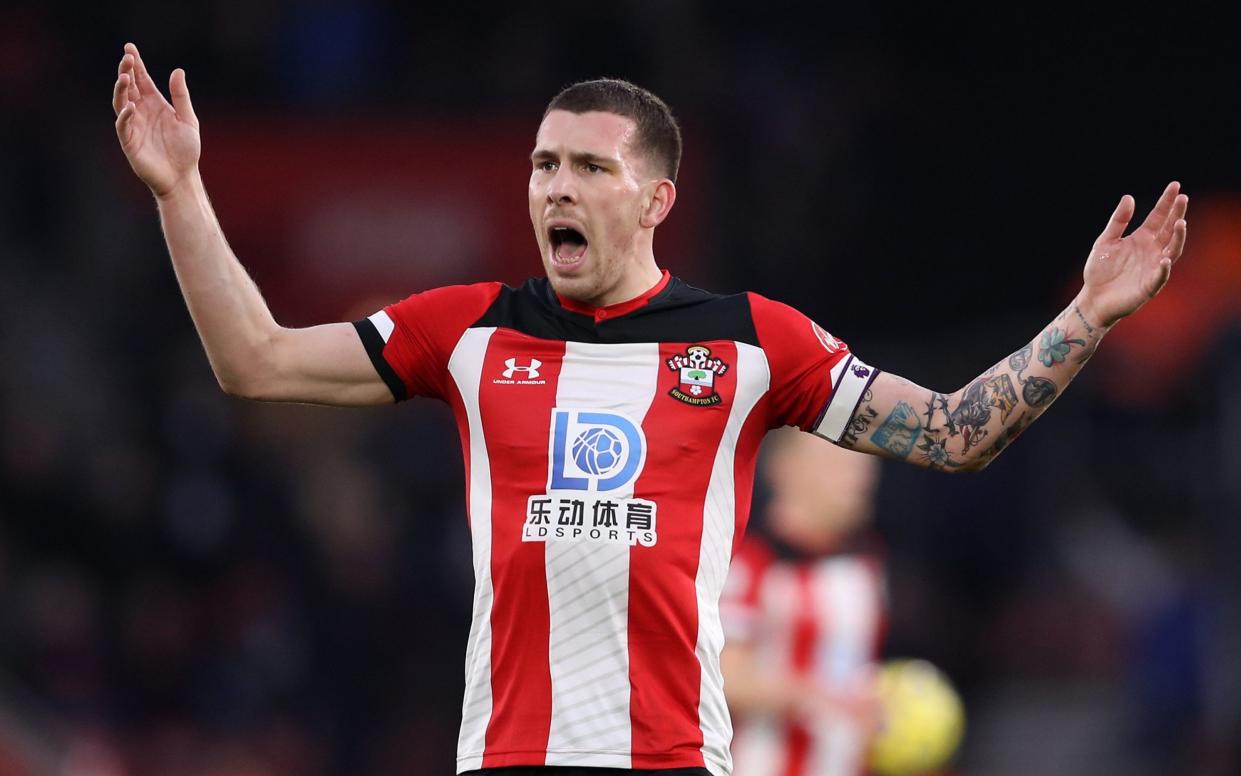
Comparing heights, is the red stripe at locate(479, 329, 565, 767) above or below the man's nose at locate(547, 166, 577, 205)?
below

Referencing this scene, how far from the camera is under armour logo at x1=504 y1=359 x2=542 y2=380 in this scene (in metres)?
4.20

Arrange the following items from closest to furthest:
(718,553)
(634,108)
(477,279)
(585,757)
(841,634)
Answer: (585,757) → (718,553) → (634,108) → (841,634) → (477,279)

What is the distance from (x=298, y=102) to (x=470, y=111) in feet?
3.94

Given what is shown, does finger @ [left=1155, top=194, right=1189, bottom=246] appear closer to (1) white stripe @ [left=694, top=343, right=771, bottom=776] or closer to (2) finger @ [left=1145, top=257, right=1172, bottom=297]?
(2) finger @ [left=1145, top=257, right=1172, bottom=297]

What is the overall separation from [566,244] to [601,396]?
1.29 ft

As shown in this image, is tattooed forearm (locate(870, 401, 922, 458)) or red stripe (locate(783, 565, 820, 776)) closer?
tattooed forearm (locate(870, 401, 922, 458))

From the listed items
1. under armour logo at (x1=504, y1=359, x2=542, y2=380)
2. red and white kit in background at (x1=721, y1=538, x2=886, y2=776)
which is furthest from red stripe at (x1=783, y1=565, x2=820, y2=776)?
under armour logo at (x1=504, y1=359, x2=542, y2=380)

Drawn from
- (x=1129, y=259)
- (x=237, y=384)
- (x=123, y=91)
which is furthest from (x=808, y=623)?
(x=123, y=91)

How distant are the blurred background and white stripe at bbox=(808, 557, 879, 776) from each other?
3040mm

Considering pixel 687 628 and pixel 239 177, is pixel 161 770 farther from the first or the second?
pixel 687 628

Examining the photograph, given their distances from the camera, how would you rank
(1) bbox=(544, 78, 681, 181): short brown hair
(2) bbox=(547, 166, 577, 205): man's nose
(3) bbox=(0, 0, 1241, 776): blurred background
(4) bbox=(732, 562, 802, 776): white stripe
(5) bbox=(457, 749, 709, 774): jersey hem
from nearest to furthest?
(5) bbox=(457, 749, 709, 774): jersey hem < (2) bbox=(547, 166, 577, 205): man's nose < (1) bbox=(544, 78, 681, 181): short brown hair < (4) bbox=(732, 562, 802, 776): white stripe < (3) bbox=(0, 0, 1241, 776): blurred background

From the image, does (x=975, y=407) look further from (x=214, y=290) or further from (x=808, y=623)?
(x=808, y=623)

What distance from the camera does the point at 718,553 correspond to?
416 cm

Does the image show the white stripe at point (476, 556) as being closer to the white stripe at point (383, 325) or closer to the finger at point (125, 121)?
the white stripe at point (383, 325)
